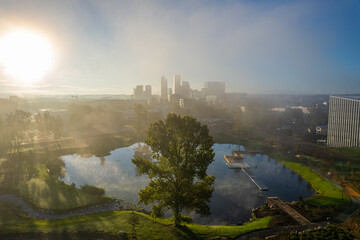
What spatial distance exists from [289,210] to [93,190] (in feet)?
94.6

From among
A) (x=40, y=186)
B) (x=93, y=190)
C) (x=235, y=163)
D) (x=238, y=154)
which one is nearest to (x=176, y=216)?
(x=93, y=190)

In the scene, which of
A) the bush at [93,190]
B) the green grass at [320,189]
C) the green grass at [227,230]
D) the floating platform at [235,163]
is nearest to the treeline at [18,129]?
the bush at [93,190]

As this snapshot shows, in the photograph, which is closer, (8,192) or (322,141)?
(8,192)

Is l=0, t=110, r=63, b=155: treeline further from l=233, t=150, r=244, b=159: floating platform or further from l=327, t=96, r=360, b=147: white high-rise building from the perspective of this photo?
l=327, t=96, r=360, b=147: white high-rise building

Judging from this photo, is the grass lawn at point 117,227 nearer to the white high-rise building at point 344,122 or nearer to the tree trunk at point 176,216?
the tree trunk at point 176,216

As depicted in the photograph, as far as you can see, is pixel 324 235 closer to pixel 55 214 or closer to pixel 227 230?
pixel 227 230

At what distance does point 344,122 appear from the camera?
65250 mm

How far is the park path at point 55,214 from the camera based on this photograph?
25.4 metres

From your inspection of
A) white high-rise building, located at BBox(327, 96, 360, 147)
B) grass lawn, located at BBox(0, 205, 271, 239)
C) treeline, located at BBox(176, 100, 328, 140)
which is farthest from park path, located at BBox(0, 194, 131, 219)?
white high-rise building, located at BBox(327, 96, 360, 147)

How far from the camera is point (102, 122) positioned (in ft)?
334

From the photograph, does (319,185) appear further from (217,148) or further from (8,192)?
(8,192)

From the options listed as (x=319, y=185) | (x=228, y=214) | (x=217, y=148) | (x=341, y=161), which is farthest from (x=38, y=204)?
(x=341, y=161)

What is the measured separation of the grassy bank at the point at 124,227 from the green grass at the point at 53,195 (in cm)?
485

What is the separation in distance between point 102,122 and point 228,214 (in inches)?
3368
